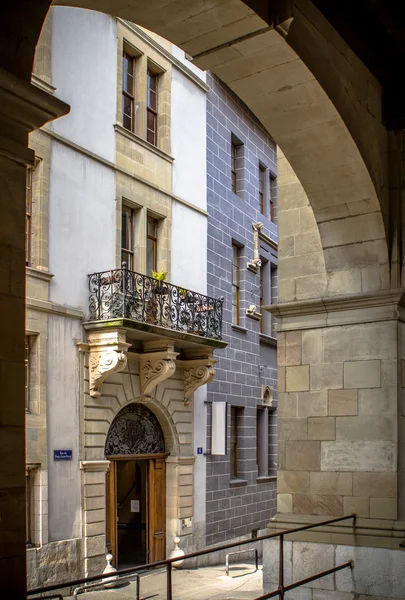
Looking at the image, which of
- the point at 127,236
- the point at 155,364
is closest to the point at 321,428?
the point at 155,364

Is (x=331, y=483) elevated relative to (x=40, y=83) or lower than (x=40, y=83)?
lower

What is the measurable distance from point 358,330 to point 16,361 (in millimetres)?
4723

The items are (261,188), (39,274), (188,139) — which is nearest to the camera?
(39,274)

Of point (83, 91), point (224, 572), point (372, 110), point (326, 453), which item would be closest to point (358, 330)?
point (326, 453)

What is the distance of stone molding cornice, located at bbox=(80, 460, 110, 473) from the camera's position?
13641mm

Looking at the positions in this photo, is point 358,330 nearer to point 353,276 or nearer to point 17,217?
point 353,276

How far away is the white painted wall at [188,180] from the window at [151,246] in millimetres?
428

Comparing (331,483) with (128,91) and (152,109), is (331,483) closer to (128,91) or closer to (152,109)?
(128,91)

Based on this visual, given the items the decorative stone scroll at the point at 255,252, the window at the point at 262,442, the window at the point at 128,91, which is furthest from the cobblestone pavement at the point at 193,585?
the window at the point at 128,91

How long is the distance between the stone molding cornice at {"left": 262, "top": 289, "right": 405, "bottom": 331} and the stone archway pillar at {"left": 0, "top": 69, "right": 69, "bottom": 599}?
15.0ft

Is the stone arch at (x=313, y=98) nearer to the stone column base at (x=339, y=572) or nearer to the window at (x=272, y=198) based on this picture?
the stone column base at (x=339, y=572)

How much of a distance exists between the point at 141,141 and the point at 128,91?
3.37 feet

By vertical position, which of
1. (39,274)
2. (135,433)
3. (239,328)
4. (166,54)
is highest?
(166,54)

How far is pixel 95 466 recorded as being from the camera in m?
13.9
